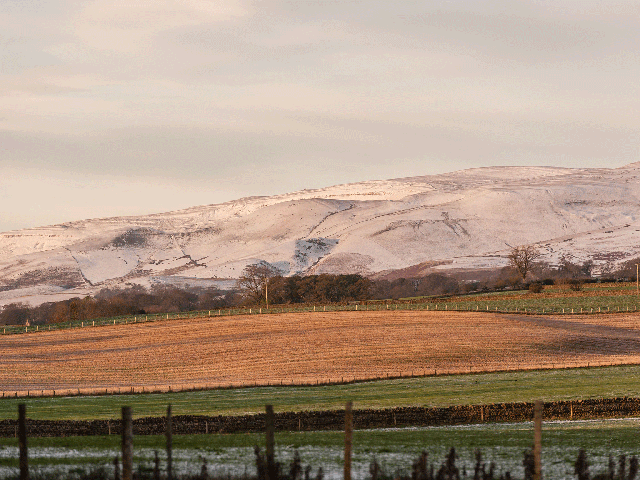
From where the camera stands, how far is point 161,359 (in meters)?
72.4

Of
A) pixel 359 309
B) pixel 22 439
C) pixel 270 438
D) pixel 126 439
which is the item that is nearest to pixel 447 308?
pixel 359 309

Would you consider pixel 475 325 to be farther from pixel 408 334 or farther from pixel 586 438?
pixel 586 438

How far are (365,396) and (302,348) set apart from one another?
28562 mm

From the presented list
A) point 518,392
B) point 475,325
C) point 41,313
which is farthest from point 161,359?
point 41,313

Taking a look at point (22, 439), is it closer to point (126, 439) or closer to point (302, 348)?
point (126, 439)

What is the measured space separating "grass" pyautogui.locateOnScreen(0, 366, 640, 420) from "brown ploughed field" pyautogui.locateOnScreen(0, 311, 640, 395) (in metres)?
4.68

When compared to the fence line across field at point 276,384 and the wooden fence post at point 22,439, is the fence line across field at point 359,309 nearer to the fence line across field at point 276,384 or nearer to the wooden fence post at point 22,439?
the fence line across field at point 276,384

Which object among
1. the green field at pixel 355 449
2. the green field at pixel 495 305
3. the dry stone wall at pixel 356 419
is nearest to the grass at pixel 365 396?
the dry stone wall at pixel 356 419

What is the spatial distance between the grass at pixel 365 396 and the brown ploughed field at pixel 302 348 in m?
4.68

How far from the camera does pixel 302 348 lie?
73062 mm

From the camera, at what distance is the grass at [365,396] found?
39.9m

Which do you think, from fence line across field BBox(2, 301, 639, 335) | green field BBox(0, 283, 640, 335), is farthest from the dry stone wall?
green field BBox(0, 283, 640, 335)

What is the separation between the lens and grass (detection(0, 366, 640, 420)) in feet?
131

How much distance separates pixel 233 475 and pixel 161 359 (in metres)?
53.2
